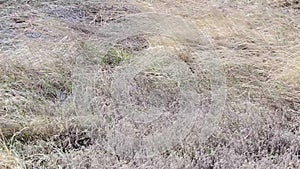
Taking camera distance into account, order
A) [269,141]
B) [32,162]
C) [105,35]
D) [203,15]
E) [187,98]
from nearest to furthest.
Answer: [32,162], [269,141], [187,98], [105,35], [203,15]

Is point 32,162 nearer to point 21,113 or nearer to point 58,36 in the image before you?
point 21,113

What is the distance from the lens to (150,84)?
342 centimetres

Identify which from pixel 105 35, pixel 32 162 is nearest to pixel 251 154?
pixel 32 162

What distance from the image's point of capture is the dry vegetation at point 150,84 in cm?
274

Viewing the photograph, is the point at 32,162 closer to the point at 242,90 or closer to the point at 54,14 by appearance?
the point at 242,90

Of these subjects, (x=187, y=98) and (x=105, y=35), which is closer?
(x=187, y=98)

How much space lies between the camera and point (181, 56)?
371 cm

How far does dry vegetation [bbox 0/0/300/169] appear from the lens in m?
2.74

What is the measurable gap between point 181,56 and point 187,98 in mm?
489

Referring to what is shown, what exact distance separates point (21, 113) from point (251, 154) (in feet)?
3.91

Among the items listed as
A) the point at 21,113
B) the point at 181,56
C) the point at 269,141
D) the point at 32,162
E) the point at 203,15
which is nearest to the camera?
the point at 32,162

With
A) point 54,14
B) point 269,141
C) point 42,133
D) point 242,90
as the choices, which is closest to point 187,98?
point 242,90

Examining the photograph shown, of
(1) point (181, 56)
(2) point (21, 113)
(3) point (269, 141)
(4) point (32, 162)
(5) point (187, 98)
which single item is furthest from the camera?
(1) point (181, 56)

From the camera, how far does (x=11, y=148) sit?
109 inches
